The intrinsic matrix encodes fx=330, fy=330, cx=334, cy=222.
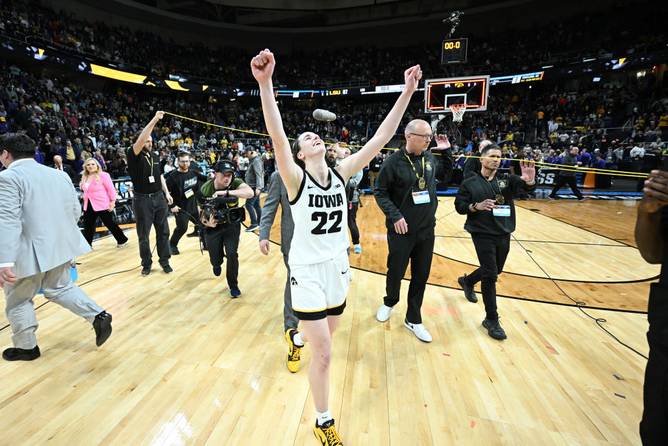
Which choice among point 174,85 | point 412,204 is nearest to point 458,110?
point 412,204

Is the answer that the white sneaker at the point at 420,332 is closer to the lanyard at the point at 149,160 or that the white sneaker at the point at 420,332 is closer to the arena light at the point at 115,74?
the lanyard at the point at 149,160

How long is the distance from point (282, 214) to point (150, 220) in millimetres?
2642

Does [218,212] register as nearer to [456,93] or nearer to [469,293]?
[469,293]

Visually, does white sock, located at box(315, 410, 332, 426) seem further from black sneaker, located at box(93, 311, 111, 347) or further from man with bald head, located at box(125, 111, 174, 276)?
man with bald head, located at box(125, 111, 174, 276)

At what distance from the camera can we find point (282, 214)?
8.89ft

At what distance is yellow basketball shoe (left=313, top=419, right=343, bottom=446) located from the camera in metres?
1.84

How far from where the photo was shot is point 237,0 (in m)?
20.6

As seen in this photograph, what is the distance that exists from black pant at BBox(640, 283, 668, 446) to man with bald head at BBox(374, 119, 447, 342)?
166 cm

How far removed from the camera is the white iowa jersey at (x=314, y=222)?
1717 mm

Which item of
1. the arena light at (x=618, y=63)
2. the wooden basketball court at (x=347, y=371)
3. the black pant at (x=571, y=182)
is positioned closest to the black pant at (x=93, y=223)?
the wooden basketball court at (x=347, y=371)

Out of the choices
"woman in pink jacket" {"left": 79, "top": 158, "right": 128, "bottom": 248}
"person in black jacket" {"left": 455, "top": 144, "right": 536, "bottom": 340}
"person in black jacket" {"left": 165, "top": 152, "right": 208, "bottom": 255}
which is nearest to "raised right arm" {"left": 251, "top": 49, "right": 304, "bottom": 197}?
"person in black jacket" {"left": 455, "top": 144, "right": 536, "bottom": 340}

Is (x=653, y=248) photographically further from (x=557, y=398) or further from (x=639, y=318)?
(x=639, y=318)

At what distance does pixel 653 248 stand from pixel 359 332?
2310 mm

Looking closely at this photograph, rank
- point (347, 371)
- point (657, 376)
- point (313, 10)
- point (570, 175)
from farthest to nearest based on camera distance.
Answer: point (313, 10) → point (570, 175) → point (347, 371) → point (657, 376)
